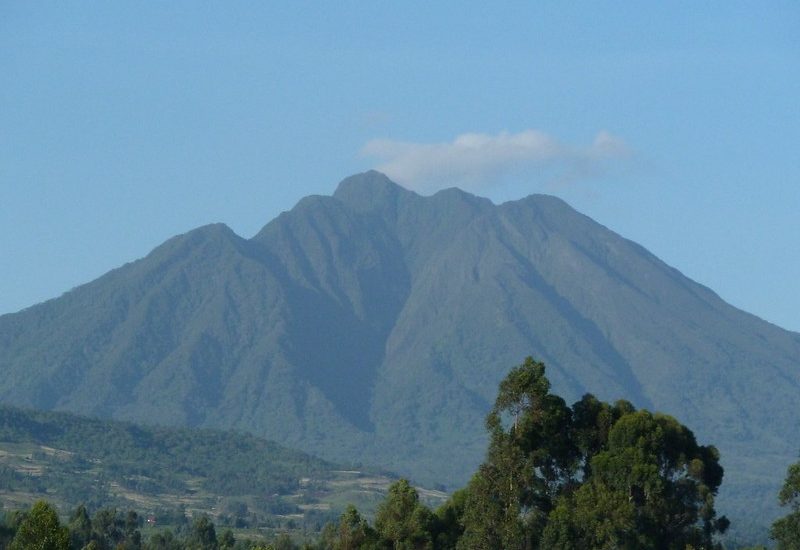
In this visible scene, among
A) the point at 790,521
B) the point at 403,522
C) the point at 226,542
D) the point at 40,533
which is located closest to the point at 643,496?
the point at 403,522

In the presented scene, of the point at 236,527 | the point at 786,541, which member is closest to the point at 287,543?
the point at 786,541

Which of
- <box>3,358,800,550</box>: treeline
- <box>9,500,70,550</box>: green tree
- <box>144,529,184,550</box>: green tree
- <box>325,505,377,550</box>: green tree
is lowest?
<box>9,500,70,550</box>: green tree

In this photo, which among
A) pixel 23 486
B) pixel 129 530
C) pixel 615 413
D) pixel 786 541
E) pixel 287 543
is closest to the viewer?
pixel 615 413

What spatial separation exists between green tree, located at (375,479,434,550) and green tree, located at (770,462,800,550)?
16.5 metres

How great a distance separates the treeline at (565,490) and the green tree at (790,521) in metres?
6.39

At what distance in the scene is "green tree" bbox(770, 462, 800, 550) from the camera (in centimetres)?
6875

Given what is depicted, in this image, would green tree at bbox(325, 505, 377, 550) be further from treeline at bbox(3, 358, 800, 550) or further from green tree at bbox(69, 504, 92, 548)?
green tree at bbox(69, 504, 92, 548)

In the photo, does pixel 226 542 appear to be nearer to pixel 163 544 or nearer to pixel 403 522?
pixel 163 544

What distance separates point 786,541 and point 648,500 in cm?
1203

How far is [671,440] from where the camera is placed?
205ft

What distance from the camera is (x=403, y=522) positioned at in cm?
6222

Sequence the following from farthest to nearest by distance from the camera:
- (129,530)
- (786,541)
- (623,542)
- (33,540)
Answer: (129,530) → (786,541) → (623,542) → (33,540)

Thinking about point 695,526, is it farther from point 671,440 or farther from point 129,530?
point 129,530

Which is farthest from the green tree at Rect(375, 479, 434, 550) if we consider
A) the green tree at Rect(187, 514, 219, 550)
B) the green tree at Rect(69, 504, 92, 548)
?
the green tree at Rect(187, 514, 219, 550)
